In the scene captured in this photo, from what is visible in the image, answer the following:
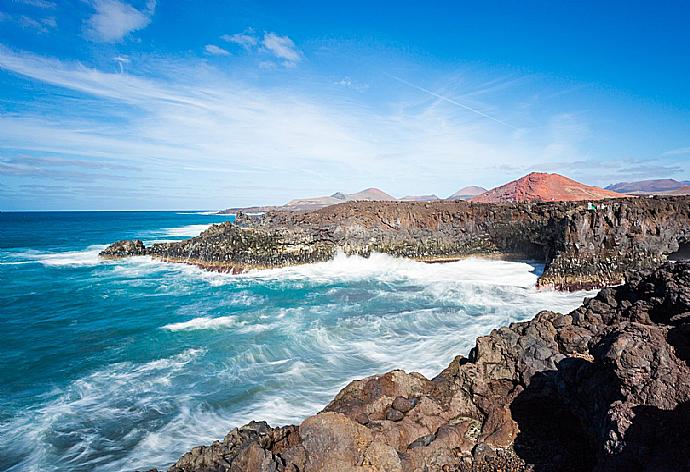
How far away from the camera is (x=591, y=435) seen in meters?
5.24

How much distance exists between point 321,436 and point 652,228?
2506cm

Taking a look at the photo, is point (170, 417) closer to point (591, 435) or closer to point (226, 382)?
point (226, 382)

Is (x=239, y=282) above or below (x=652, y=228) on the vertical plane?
below

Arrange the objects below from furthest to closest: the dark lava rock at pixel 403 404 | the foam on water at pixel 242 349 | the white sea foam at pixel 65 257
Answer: the white sea foam at pixel 65 257
the foam on water at pixel 242 349
the dark lava rock at pixel 403 404

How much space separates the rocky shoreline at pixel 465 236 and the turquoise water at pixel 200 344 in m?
2.54

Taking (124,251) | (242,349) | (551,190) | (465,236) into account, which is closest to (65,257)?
(124,251)

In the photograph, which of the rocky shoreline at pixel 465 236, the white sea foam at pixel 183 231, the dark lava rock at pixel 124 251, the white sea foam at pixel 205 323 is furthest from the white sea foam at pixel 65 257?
the white sea foam at pixel 205 323

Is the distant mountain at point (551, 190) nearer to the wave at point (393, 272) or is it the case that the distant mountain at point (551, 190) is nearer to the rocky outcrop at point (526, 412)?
the wave at point (393, 272)

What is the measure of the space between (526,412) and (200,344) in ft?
37.0

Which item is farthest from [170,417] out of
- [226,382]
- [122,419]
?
[226,382]

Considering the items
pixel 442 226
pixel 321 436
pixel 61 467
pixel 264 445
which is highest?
pixel 442 226

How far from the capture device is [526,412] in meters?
6.64

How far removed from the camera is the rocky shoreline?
2189cm

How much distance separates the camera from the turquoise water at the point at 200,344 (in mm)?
8859
